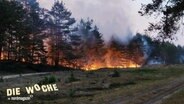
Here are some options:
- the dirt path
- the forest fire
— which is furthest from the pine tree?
the dirt path

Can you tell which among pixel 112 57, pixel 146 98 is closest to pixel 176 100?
pixel 146 98

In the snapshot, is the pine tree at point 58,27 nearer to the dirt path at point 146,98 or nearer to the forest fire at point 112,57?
the forest fire at point 112,57

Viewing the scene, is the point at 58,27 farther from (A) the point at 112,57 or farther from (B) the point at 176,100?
(B) the point at 176,100

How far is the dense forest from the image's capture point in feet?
247

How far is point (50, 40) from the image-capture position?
293ft

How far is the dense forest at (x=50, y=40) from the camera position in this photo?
7538cm

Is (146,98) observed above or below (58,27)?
below

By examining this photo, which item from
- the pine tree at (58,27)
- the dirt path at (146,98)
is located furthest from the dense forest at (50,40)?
the dirt path at (146,98)

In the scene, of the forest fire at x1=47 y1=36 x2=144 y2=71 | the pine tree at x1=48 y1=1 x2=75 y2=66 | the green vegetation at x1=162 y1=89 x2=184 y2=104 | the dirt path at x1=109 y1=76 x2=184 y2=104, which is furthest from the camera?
the forest fire at x1=47 y1=36 x2=144 y2=71

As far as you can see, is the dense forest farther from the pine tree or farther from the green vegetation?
the green vegetation

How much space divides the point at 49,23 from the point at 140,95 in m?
63.4

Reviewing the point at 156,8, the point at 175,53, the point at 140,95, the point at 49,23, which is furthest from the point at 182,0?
the point at 175,53

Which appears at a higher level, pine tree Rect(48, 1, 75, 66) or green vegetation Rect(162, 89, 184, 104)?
pine tree Rect(48, 1, 75, 66)

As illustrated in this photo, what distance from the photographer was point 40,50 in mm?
87312
